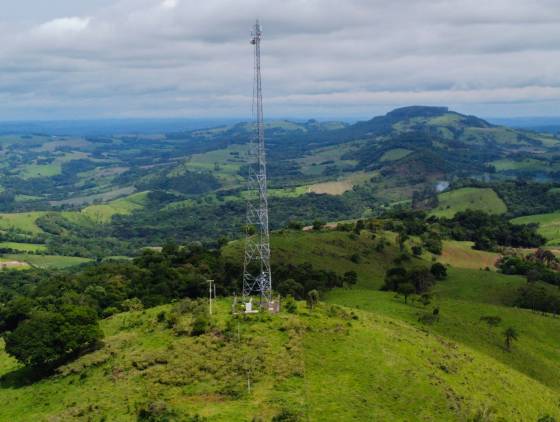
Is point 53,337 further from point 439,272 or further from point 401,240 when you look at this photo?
point 401,240

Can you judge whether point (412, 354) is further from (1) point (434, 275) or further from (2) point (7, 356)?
(1) point (434, 275)

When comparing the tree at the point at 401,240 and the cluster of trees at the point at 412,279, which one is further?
the tree at the point at 401,240

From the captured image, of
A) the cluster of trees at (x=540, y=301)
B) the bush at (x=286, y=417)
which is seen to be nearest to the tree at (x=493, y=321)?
the cluster of trees at (x=540, y=301)

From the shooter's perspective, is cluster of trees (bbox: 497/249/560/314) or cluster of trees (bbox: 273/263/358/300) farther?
cluster of trees (bbox: 497/249/560/314)

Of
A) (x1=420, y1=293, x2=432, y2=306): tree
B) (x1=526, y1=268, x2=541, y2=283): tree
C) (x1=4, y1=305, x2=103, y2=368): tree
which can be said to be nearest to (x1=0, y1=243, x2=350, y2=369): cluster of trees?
(x1=4, y1=305, x2=103, y2=368): tree

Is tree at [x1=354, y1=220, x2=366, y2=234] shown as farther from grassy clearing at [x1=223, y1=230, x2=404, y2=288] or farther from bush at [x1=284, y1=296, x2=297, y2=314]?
bush at [x1=284, y1=296, x2=297, y2=314]

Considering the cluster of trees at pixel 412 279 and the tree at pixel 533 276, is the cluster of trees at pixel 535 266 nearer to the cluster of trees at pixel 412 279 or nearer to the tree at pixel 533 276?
the tree at pixel 533 276
